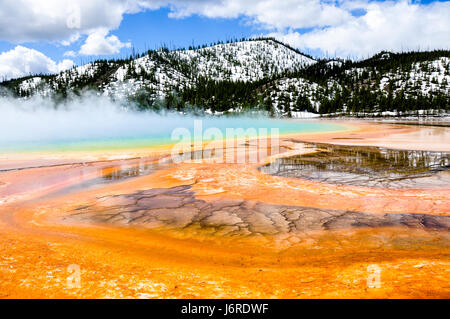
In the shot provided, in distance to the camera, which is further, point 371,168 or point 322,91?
point 322,91

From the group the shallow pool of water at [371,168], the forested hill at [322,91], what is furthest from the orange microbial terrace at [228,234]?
the forested hill at [322,91]

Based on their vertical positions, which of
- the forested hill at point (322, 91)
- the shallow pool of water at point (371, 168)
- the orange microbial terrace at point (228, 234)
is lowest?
the orange microbial terrace at point (228, 234)

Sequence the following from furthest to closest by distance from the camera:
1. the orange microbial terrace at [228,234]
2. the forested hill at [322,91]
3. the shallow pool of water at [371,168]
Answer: the forested hill at [322,91] < the shallow pool of water at [371,168] < the orange microbial terrace at [228,234]

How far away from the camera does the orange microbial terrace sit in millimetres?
4012

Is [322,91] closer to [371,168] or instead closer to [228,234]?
[371,168]

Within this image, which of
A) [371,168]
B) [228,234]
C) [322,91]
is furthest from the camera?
[322,91]

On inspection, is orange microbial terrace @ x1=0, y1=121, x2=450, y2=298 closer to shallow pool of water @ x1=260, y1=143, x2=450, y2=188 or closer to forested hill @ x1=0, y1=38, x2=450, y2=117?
shallow pool of water @ x1=260, y1=143, x2=450, y2=188

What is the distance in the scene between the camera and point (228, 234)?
19.6ft

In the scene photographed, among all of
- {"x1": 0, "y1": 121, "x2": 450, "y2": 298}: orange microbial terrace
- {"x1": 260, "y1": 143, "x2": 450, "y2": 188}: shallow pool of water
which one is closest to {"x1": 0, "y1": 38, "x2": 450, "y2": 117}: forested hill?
{"x1": 260, "y1": 143, "x2": 450, "y2": 188}: shallow pool of water

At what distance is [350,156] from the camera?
15289mm

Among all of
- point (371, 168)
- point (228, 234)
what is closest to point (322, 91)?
point (371, 168)

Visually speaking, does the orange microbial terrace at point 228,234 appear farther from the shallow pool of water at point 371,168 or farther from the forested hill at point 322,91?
the forested hill at point 322,91

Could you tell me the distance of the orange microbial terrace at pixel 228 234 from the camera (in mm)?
4012
